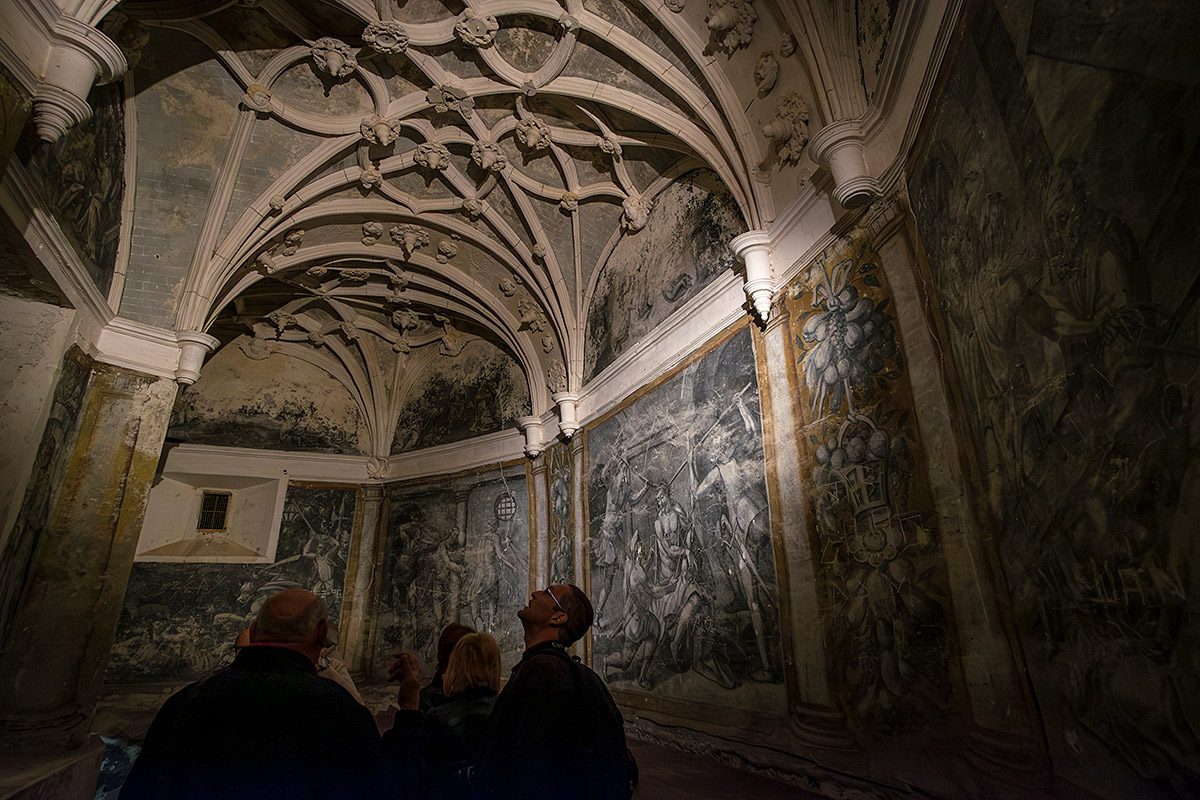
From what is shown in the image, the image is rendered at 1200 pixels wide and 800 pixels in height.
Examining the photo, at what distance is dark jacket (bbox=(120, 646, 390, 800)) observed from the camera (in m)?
1.85

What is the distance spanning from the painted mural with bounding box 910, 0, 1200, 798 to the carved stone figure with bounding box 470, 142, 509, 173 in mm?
6362

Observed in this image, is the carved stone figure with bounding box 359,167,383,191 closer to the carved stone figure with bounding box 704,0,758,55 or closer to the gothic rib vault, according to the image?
the gothic rib vault

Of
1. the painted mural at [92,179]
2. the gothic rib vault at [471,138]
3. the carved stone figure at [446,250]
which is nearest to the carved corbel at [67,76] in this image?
the painted mural at [92,179]

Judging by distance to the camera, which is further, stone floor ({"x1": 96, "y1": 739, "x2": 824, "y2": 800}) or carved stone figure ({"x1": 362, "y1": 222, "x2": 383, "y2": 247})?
carved stone figure ({"x1": 362, "y1": 222, "x2": 383, "y2": 247})

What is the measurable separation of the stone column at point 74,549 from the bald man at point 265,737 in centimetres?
522

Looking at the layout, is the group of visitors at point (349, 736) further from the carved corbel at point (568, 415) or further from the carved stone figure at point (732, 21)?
the carved corbel at point (568, 415)

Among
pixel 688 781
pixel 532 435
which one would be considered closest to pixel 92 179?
pixel 532 435

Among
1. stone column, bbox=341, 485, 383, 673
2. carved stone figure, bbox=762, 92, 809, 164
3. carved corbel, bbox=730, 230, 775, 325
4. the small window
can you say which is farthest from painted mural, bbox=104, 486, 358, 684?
carved stone figure, bbox=762, 92, 809, 164

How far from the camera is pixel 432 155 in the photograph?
838 cm

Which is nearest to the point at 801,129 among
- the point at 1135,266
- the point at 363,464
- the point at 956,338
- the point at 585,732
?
the point at 956,338

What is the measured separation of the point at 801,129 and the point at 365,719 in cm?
552

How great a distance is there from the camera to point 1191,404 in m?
1.75

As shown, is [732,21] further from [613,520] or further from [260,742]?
[260,742]

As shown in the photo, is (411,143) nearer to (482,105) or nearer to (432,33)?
(482,105)
